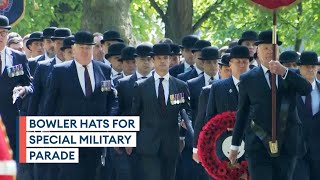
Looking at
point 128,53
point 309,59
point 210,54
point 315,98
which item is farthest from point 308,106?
point 128,53

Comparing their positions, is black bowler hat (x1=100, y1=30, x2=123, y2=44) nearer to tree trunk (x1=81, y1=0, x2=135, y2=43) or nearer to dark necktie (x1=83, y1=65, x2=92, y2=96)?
tree trunk (x1=81, y1=0, x2=135, y2=43)

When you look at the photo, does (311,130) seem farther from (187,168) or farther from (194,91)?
(187,168)

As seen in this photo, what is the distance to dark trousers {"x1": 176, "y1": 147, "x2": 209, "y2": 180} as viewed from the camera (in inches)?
632

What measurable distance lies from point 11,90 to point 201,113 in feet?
7.98

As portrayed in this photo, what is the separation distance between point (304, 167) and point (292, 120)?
7.96 ft

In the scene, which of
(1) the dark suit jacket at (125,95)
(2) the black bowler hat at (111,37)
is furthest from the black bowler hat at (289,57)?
(2) the black bowler hat at (111,37)

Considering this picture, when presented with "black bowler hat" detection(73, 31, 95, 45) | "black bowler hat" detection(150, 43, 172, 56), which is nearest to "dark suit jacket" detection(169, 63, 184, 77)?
"black bowler hat" detection(150, 43, 172, 56)

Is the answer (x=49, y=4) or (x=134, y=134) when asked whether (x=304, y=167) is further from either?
(x=49, y=4)

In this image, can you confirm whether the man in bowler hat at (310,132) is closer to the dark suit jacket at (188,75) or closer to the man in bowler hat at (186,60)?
the dark suit jacket at (188,75)

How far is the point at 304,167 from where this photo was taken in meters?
13.9

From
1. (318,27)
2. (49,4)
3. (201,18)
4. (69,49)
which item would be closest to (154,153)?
(69,49)

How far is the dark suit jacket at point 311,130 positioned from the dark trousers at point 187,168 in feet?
8.08

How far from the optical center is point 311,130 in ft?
45.8

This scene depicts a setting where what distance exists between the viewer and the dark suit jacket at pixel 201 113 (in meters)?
13.5
